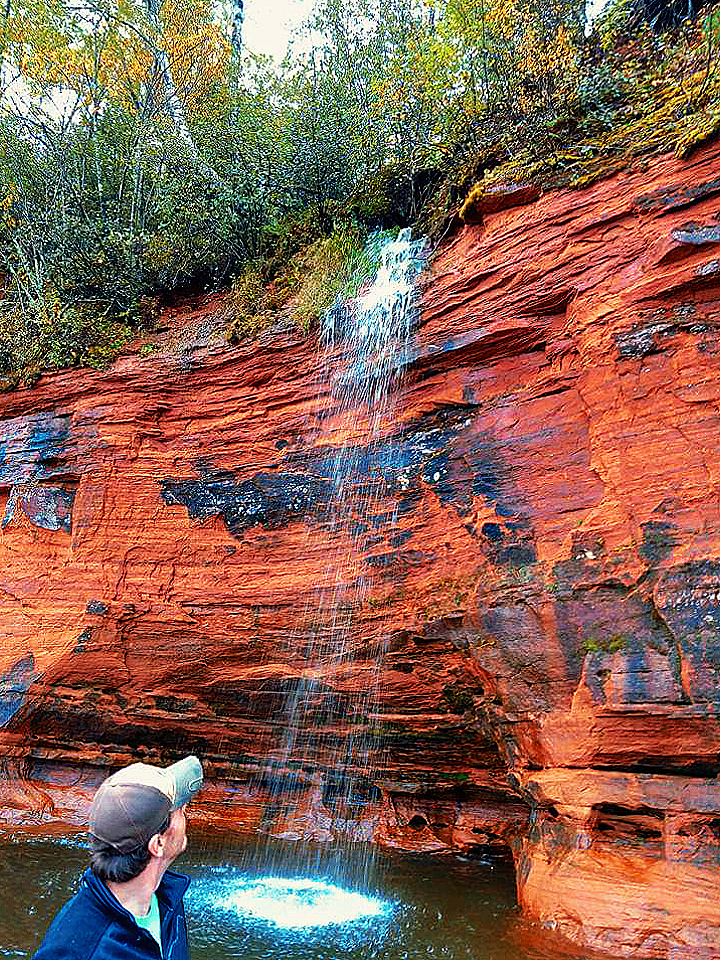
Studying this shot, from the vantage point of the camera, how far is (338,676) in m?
8.81

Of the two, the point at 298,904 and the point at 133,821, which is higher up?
the point at 133,821

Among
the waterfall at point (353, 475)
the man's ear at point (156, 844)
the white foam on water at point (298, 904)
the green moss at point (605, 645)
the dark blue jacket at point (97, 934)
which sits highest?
the waterfall at point (353, 475)

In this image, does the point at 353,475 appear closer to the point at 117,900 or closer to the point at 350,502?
the point at 350,502

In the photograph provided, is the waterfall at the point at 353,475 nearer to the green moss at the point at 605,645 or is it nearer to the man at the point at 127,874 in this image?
the green moss at the point at 605,645

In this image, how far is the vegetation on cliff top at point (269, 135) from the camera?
330 inches

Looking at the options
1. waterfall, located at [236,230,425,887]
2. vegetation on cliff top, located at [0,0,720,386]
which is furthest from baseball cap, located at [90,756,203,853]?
vegetation on cliff top, located at [0,0,720,386]

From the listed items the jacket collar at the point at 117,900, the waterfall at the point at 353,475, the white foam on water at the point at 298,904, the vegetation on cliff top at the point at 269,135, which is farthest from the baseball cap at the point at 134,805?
the vegetation on cliff top at the point at 269,135

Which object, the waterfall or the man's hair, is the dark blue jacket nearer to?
the man's hair

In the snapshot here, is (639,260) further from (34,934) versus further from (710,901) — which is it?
(34,934)

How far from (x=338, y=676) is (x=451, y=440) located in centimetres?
309

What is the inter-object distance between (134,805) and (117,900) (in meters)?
0.24

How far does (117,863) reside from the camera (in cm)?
196

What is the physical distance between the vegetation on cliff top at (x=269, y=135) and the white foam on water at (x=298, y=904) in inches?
244

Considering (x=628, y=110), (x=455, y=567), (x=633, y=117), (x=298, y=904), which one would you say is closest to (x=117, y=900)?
Result: (x=455, y=567)
